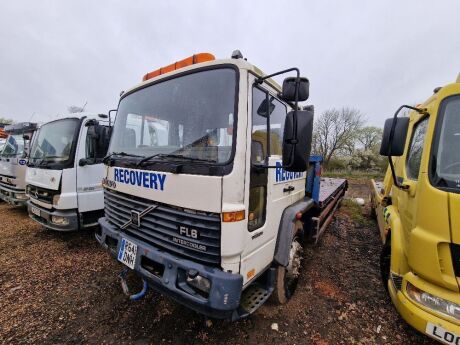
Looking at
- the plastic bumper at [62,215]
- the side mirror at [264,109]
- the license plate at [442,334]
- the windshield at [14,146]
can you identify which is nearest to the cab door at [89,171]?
the plastic bumper at [62,215]

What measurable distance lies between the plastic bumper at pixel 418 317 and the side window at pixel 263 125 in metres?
1.66

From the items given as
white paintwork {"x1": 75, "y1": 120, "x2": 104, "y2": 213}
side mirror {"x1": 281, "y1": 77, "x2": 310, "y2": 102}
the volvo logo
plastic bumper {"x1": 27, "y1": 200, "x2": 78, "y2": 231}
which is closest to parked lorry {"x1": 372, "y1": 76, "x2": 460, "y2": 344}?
side mirror {"x1": 281, "y1": 77, "x2": 310, "y2": 102}

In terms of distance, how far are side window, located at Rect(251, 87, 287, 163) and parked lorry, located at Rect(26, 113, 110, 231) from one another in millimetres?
2712

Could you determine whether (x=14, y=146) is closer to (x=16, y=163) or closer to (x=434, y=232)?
(x=16, y=163)

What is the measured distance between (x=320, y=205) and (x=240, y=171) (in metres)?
2.33

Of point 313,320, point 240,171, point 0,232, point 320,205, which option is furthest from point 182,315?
point 0,232

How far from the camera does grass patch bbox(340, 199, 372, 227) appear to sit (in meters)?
5.88

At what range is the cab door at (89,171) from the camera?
377 cm

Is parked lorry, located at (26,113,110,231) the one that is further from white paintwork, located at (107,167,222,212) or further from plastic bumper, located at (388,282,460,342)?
plastic bumper, located at (388,282,460,342)

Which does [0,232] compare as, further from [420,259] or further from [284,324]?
[420,259]

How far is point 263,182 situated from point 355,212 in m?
5.99

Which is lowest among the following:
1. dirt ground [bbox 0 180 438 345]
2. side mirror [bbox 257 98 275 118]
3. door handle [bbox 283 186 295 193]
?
dirt ground [bbox 0 180 438 345]

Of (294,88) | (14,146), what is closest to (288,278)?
(294,88)

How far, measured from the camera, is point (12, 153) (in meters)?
6.34
